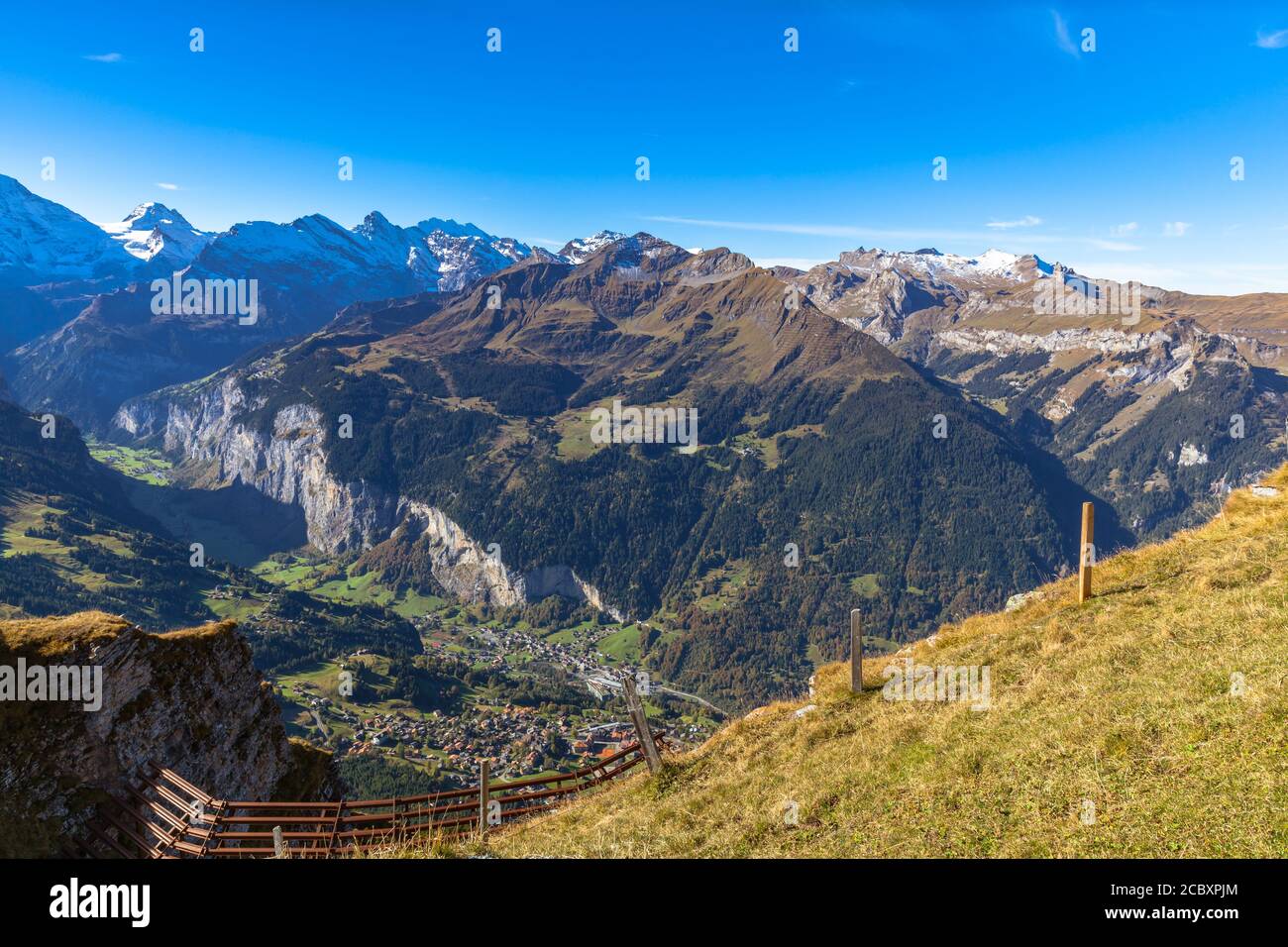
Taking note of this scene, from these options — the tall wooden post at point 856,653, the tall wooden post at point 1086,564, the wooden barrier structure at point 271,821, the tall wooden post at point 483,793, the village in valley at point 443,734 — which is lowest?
the village in valley at point 443,734

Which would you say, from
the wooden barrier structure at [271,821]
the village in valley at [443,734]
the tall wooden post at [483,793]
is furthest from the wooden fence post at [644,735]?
the village in valley at [443,734]

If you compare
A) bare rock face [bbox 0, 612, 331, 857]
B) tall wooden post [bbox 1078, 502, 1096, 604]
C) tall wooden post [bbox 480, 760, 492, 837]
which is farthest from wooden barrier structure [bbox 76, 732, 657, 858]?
tall wooden post [bbox 1078, 502, 1096, 604]

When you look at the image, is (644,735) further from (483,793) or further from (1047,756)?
(1047,756)

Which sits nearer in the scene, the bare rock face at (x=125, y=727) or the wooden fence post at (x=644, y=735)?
the bare rock face at (x=125, y=727)

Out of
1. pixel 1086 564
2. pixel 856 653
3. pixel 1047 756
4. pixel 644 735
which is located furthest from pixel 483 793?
pixel 1086 564

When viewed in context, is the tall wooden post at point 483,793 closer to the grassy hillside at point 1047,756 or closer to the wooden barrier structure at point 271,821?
the wooden barrier structure at point 271,821
